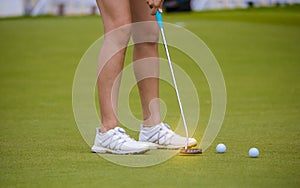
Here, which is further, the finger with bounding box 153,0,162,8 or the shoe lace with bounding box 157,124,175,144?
the shoe lace with bounding box 157,124,175,144

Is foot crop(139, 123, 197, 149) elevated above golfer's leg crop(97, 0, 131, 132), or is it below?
below

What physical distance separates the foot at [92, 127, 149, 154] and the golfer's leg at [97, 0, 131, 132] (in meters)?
0.06

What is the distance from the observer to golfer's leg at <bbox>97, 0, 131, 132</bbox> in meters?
5.92

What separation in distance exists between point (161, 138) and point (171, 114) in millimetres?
2166

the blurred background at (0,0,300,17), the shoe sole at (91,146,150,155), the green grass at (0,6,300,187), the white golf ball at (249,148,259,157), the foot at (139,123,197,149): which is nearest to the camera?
the green grass at (0,6,300,187)

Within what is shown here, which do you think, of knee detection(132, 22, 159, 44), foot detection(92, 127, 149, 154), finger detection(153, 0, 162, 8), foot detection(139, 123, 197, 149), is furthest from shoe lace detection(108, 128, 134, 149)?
finger detection(153, 0, 162, 8)

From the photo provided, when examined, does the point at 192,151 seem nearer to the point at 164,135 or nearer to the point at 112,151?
the point at 164,135

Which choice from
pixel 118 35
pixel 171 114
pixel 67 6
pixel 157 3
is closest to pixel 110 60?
pixel 118 35

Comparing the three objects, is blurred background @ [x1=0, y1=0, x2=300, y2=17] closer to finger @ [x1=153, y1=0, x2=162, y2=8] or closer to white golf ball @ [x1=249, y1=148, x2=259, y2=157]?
finger @ [x1=153, y1=0, x2=162, y2=8]

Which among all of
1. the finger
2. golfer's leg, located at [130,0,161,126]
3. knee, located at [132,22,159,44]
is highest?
the finger

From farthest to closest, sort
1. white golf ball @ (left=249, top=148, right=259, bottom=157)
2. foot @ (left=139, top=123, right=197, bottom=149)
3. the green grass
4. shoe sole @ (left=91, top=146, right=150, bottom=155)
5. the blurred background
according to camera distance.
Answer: the blurred background, foot @ (left=139, top=123, right=197, bottom=149), shoe sole @ (left=91, top=146, right=150, bottom=155), white golf ball @ (left=249, top=148, right=259, bottom=157), the green grass

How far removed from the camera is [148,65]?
6191mm

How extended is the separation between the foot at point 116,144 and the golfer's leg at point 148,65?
1.16 ft

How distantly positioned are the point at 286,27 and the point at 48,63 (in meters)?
6.78
